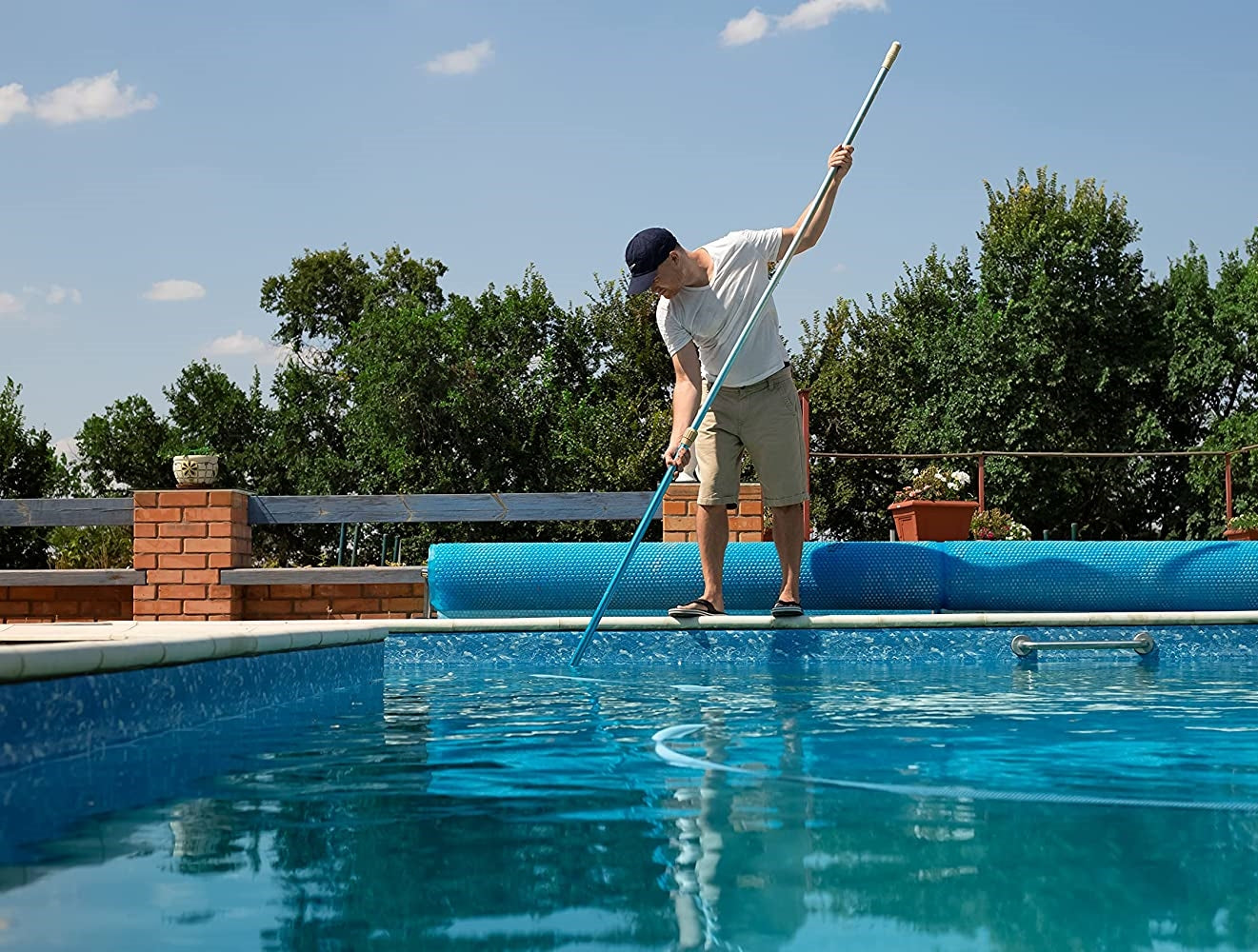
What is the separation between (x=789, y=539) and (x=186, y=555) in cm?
365

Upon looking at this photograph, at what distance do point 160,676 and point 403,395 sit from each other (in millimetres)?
23922

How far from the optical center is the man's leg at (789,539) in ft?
18.5

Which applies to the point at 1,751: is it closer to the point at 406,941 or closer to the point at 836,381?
the point at 406,941

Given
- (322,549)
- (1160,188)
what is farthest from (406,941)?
(322,549)

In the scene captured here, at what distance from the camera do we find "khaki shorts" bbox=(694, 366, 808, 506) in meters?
5.60

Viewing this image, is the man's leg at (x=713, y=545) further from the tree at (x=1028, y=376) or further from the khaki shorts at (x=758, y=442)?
the tree at (x=1028, y=376)

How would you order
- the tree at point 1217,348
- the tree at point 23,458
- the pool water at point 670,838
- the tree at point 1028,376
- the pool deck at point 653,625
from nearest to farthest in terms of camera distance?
the pool water at point 670,838 < the pool deck at point 653,625 < the tree at point 1217,348 < the tree at point 1028,376 < the tree at point 23,458

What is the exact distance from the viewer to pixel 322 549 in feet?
92.2

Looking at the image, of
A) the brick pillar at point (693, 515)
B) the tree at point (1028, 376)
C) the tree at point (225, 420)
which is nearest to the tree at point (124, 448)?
the tree at point (225, 420)

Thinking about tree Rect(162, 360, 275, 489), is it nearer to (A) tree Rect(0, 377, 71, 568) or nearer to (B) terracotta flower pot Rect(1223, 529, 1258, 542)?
(A) tree Rect(0, 377, 71, 568)

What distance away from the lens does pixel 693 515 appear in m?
7.25

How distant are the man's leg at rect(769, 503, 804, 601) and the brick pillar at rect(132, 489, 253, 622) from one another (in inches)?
122

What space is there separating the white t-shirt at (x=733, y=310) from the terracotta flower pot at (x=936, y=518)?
A: 1925 mm

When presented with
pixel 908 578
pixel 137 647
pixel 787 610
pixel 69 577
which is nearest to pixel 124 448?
pixel 69 577
